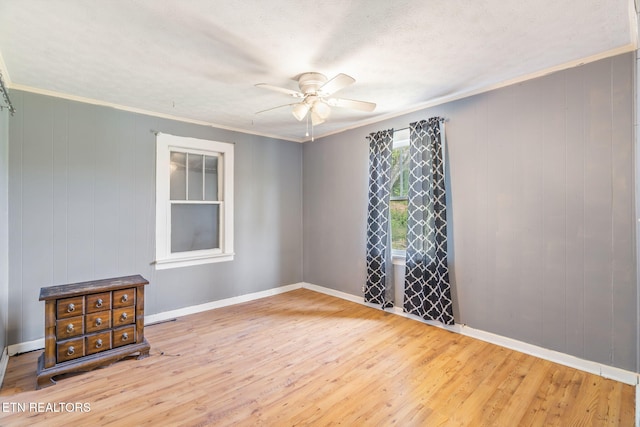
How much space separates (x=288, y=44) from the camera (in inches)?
84.5

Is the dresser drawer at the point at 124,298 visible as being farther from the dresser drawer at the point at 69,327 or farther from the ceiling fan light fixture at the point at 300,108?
the ceiling fan light fixture at the point at 300,108

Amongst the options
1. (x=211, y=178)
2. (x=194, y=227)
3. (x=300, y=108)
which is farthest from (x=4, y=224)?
(x=300, y=108)

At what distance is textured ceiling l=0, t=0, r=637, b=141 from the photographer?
1785 mm

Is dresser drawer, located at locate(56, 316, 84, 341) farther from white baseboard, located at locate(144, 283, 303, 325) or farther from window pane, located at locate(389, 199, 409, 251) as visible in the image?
window pane, located at locate(389, 199, 409, 251)

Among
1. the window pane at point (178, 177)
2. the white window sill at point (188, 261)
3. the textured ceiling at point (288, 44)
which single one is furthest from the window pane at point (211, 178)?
the textured ceiling at point (288, 44)

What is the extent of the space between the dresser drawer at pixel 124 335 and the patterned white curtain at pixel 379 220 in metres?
2.79

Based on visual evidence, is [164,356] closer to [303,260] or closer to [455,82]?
[303,260]

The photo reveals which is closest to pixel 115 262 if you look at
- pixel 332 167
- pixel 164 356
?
pixel 164 356

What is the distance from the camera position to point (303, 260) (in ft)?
17.1

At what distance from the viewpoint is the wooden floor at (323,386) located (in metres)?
1.97

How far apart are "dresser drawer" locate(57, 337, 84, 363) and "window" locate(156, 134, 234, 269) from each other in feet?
4.07

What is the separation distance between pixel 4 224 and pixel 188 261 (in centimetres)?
176

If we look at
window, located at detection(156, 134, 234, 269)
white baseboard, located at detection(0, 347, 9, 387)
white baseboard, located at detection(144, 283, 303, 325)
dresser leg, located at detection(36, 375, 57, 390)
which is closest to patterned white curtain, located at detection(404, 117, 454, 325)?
white baseboard, located at detection(144, 283, 303, 325)

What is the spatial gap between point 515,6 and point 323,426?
288 centimetres
